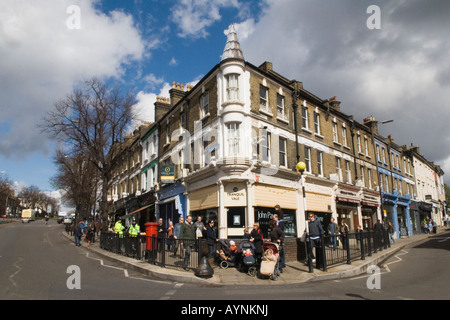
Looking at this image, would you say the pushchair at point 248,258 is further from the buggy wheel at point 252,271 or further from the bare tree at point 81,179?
the bare tree at point 81,179

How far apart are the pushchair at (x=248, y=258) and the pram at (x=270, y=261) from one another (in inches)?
21.4

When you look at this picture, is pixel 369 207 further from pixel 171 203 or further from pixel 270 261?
pixel 270 261

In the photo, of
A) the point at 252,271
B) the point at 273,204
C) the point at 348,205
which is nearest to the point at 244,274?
the point at 252,271

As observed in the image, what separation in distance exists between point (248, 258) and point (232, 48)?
11.9 m

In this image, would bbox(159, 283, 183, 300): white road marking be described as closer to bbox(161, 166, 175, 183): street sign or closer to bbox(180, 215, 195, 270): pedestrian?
bbox(180, 215, 195, 270): pedestrian

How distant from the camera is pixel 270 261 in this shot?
9.62 metres

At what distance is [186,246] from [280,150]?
9.83 meters

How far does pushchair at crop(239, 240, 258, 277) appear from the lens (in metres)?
10.1

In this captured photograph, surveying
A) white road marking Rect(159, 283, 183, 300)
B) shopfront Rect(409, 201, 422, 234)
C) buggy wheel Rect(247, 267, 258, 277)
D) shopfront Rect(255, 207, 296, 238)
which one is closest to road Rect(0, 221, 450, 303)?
white road marking Rect(159, 283, 183, 300)

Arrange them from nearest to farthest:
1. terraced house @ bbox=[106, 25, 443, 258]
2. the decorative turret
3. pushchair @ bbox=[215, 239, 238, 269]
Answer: pushchair @ bbox=[215, 239, 238, 269] < terraced house @ bbox=[106, 25, 443, 258] < the decorative turret

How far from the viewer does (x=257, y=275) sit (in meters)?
10.1

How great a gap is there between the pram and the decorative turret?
1110 cm
